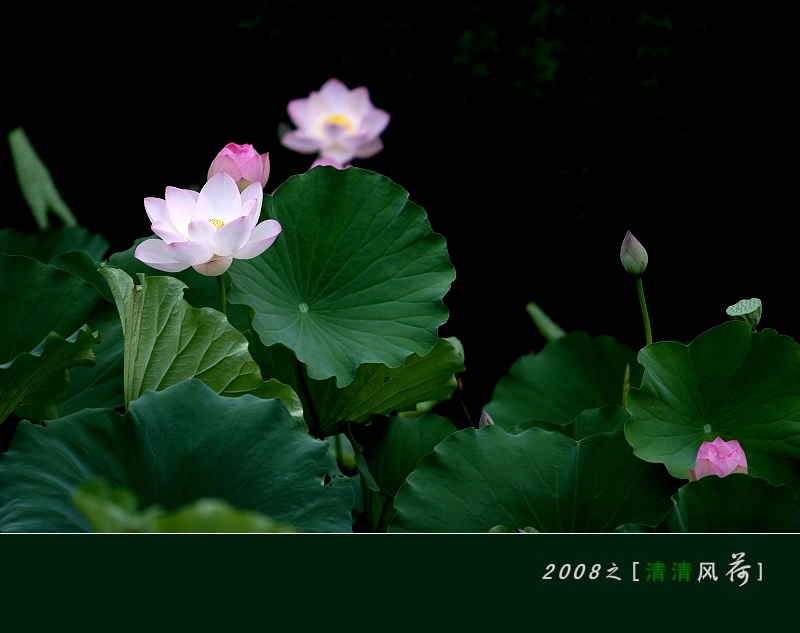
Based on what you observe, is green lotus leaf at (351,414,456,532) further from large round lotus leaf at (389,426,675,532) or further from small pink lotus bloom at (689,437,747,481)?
small pink lotus bloom at (689,437,747,481)

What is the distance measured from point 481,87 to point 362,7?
308 mm

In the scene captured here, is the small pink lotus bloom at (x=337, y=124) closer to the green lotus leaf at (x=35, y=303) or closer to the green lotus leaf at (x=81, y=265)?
the green lotus leaf at (x=81, y=265)

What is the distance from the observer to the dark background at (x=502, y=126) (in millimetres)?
1637

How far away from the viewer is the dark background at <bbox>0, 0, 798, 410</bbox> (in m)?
1.64

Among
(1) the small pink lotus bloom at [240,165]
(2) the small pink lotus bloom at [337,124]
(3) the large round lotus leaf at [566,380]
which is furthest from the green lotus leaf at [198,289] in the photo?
(2) the small pink lotus bloom at [337,124]

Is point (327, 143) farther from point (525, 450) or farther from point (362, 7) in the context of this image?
point (525, 450)

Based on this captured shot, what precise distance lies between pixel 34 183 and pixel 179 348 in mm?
968

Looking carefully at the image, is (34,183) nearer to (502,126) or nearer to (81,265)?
(81,265)

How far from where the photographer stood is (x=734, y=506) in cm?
77

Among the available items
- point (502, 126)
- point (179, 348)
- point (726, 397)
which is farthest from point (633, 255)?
point (502, 126)

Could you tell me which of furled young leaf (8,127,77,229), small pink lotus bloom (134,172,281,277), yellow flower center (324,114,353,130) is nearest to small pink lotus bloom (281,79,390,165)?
yellow flower center (324,114,353,130)

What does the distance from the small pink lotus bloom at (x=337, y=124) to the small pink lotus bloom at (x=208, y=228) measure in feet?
2.84

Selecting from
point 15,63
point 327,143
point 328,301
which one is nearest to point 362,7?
point 327,143

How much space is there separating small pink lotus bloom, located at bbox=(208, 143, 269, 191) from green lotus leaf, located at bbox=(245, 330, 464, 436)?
7.2 inches
